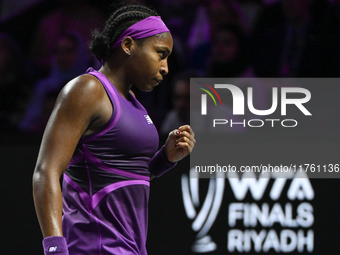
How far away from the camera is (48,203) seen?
135 centimetres

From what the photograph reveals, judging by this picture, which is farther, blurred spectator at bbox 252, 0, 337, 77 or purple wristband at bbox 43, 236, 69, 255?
blurred spectator at bbox 252, 0, 337, 77

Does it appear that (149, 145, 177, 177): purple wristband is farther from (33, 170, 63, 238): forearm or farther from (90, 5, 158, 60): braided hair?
(33, 170, 63, 238): forearm

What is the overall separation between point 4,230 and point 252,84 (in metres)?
2.24

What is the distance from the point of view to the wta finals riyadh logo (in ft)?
10.7

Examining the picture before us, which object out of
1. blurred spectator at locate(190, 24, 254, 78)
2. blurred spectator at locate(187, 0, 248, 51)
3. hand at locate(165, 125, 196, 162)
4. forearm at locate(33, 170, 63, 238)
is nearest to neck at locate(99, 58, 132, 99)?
hand at locate(165, 125, 196, 162)

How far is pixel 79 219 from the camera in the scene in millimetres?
1510

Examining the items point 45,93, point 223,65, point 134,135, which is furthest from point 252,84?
point 134,135

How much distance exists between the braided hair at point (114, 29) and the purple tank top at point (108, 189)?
0.16 meters

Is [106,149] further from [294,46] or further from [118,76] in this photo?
[294,46]

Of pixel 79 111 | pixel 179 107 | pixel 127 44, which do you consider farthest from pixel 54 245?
pixel 179 107

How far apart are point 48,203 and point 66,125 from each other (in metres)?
0.25

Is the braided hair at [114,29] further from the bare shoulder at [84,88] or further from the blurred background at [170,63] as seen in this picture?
the blurred background at [170,63]

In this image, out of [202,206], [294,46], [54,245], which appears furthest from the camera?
[294,46]

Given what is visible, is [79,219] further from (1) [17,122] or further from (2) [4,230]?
(1) [17,122]
